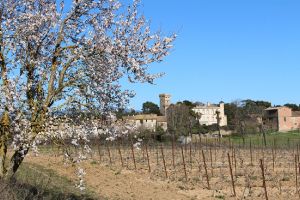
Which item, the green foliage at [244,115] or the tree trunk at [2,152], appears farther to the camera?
the green foliage at [244,115]

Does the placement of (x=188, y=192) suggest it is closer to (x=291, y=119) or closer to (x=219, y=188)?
(x=219, y=188)

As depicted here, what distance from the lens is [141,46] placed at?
10.8 meters

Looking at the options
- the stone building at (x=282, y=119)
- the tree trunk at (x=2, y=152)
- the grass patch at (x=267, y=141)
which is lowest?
the grass patch at (x=267, y=141)

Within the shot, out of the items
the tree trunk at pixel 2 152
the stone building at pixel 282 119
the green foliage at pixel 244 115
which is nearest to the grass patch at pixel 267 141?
the green foliage at pixel 244 115

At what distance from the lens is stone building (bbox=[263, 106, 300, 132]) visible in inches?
4867

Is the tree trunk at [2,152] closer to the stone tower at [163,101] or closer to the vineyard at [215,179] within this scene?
the vineyard at [215,179]

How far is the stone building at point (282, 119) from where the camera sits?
124 m

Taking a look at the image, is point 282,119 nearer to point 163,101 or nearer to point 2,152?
point 163,101

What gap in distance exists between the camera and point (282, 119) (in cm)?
12569

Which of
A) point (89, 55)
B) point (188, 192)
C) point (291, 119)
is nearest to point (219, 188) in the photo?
point (188, 192)

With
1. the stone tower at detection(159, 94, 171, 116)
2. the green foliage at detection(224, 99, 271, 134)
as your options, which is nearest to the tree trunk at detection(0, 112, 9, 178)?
the green foliage at detection(224, 99, 271, 134)

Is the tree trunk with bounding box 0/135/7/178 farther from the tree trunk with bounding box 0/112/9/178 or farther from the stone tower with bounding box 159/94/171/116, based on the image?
the stone tower with bounding box 159/94/171/116

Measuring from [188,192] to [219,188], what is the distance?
1789 millimetres

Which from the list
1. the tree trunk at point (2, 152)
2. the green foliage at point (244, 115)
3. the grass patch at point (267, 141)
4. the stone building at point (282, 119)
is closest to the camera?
the tree trunk at point (2, 152)
